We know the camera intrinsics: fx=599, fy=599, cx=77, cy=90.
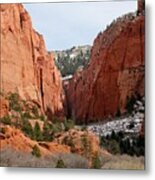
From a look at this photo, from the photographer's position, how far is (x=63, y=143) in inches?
116

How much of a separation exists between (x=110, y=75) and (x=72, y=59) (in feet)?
0.67

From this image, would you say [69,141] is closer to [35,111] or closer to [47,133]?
[47,133]

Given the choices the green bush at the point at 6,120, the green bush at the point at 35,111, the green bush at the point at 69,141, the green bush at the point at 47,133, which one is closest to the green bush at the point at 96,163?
the green bush at the point at 69,141

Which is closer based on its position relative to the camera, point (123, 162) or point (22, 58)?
point (123, 162)

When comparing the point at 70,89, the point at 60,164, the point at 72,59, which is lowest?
the point at 60,164

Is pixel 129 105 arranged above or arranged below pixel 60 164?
above

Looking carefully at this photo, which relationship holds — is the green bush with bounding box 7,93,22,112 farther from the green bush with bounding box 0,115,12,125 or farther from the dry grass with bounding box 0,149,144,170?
the dry grass with bounding box 0,149,144,170

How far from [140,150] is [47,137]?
0.46m

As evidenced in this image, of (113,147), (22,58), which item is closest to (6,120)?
(22,58)

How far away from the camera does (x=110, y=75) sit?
2883 mm

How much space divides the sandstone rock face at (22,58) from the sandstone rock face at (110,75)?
0.51 ft

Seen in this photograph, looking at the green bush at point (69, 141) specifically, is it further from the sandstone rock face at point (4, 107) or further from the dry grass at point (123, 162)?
the sandstone rock face at point (4, 107)

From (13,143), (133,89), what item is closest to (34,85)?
(13,143)

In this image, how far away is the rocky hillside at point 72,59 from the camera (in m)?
2.91
